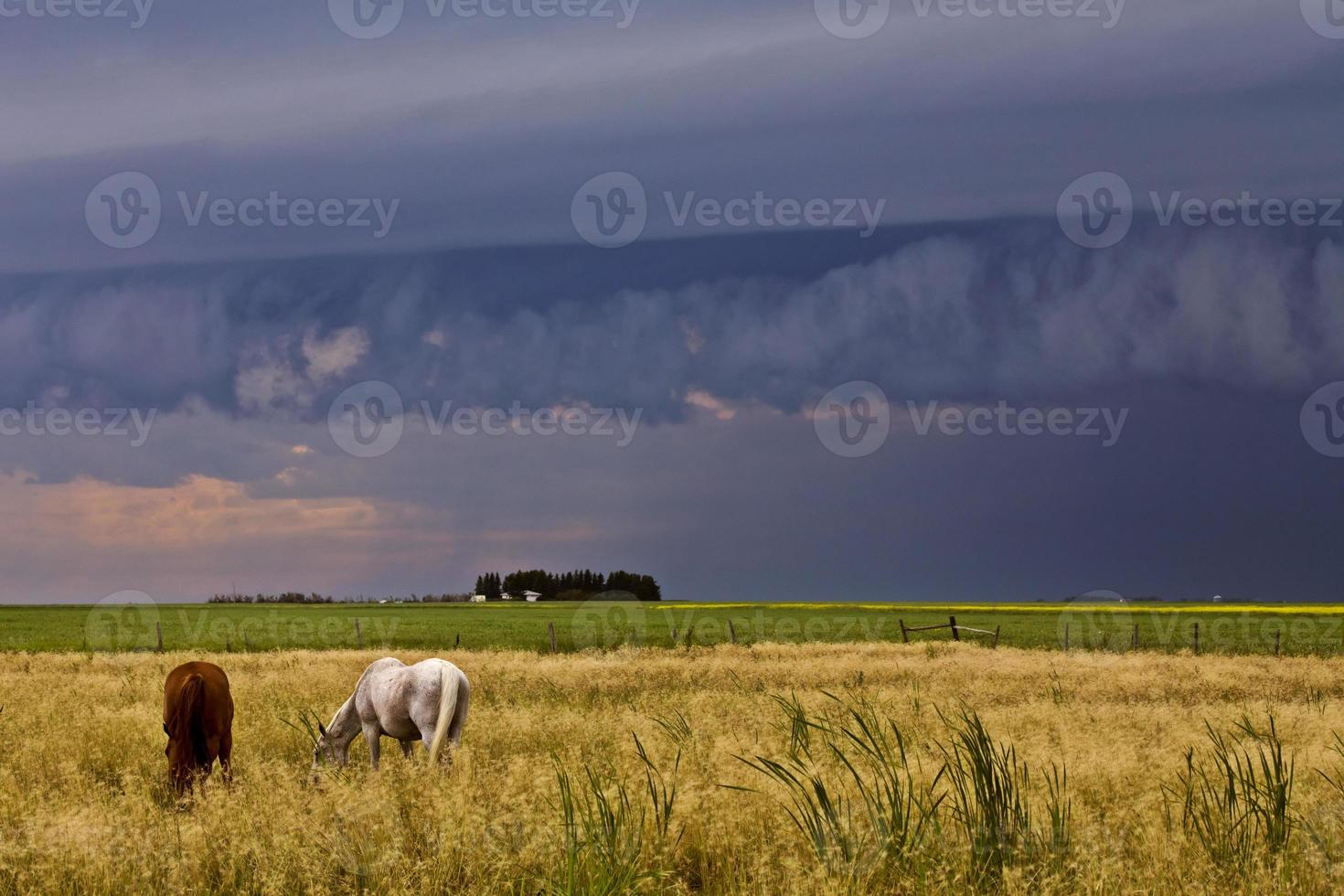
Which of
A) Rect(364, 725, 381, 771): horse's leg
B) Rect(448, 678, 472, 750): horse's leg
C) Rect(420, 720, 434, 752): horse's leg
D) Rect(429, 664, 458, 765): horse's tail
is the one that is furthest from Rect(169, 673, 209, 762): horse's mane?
Rect(448, 678, 472, 750): horse's leg

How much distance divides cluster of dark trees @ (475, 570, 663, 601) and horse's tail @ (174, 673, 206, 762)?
168062mm

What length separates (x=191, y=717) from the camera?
10578mm

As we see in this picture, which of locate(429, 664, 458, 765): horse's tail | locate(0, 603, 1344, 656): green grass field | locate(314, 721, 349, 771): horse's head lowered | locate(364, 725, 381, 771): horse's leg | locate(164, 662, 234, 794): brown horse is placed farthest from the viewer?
locate(0, 603, 1344, 656): green grass field

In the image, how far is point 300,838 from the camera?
768cm

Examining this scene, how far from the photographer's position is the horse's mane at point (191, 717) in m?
10.5

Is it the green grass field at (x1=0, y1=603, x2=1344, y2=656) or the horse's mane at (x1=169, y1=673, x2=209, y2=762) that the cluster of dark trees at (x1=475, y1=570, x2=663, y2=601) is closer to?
the green grass field at (x1=0, y1=603, x2=1344, y2=656)

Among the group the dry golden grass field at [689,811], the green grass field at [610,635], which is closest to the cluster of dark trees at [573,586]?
the green grass field at [610,635]

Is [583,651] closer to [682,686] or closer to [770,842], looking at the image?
[682,686]

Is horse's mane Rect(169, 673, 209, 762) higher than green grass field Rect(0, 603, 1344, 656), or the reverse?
horse's mane Rect(169, 673, 209, 762)

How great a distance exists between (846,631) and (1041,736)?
45557 millimetres

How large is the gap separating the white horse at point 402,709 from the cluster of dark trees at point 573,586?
6580 inches

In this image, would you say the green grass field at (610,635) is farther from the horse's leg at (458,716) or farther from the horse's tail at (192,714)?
the horse's tail at (192,714)

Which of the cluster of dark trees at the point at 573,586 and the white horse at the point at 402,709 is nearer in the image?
the white horse at the point at 402,709

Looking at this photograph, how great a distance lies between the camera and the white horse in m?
11.1
